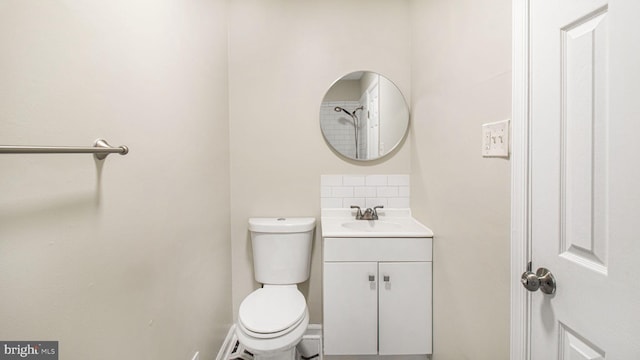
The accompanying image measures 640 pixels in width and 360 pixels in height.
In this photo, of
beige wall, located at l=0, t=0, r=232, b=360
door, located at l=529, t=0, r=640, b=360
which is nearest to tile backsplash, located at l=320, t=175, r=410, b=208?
beige wall, located at l=0, t=0, r=232, b=360

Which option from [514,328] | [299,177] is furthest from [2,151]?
[299,177]

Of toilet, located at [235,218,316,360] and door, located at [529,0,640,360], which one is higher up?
door, located at [529,0,640,360]

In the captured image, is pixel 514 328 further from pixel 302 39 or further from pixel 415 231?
pixel 302 39

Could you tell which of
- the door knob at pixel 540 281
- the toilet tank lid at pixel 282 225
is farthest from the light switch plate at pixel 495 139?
the toilet tank lid at pixel 282 225

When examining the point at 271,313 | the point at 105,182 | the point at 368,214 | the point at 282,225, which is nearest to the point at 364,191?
the point at 368,214

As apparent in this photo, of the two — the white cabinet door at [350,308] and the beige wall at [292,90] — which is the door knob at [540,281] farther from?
the beige wall at [292,90]

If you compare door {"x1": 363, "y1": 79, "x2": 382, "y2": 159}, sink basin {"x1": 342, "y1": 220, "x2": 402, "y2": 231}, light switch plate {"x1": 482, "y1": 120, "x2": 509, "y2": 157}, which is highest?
door {"x1": 363, "y1": 79, "x2": 382, "y2": 159}

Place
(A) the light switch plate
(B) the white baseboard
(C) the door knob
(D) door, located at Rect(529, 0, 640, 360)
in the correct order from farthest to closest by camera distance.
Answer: (B) the white baseboard → (A) the light switch plate → (C) the door knob → (D) door, located at Rect(529, 0, 640, 360)

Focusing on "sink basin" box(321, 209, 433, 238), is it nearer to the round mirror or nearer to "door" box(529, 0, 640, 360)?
the round mirror

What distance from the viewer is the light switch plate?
0.88 metres

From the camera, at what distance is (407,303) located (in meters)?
1.54

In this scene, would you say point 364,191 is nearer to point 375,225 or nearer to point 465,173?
point 375,225

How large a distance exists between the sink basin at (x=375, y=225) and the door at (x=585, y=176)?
0.78 metres

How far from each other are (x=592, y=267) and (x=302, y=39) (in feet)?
6.04
